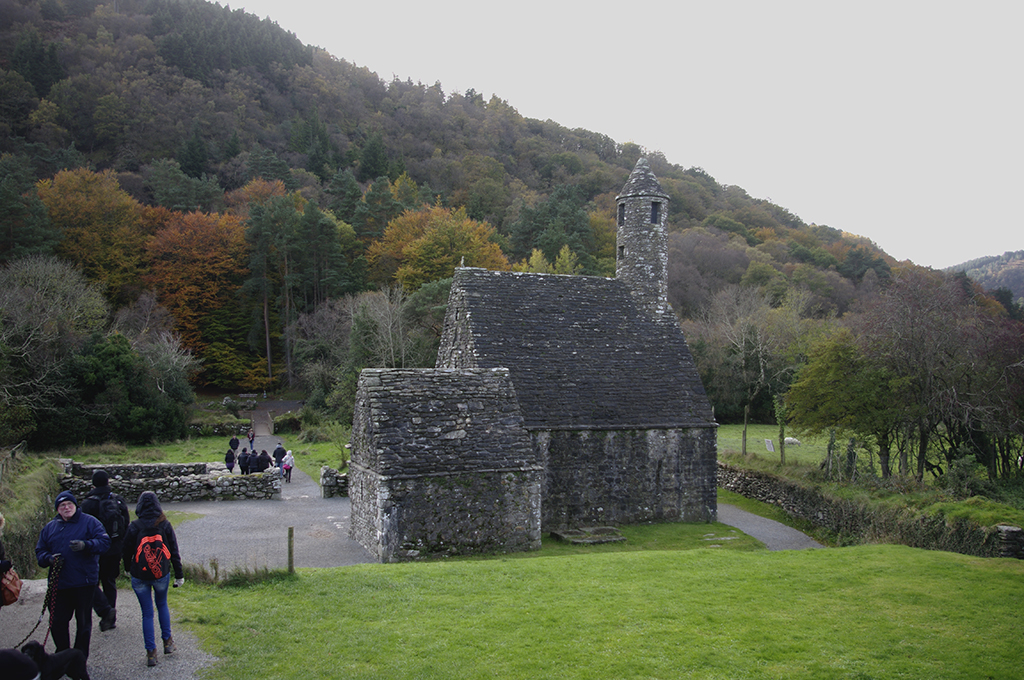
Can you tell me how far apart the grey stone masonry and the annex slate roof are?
246 centimetres

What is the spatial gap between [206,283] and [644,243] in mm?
39607

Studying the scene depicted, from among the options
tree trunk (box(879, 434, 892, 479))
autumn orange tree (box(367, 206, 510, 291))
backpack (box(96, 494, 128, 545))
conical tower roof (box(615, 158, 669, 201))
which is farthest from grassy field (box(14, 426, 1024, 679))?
autumn orange tree (box(367, 206, 510, 291))

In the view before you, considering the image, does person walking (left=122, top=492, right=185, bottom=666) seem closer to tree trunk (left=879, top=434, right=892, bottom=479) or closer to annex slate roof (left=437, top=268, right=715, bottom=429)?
annex slate roof (left=437, top=268, right=715, bottom=429)

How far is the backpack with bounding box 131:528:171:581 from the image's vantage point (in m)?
6.93

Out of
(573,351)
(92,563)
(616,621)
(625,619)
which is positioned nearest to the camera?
(92,563)

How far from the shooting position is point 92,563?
6750 millimetres

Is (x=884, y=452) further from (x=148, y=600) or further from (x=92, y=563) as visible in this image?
(x=92, y=563)

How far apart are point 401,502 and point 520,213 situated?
160 feet

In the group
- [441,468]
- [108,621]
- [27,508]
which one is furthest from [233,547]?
[108,621]

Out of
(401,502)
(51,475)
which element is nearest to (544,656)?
(401,502)

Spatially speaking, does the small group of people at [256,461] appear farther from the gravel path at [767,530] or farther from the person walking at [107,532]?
the gravel path at [767,530]

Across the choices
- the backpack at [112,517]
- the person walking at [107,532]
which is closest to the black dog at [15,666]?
the person walking at [107,532]

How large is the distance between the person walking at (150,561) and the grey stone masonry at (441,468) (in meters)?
6.79

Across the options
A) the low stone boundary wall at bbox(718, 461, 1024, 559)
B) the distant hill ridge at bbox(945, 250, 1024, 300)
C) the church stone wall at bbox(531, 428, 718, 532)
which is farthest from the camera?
the distant hill ridge at bbox(945, 250, 1024, 300)
